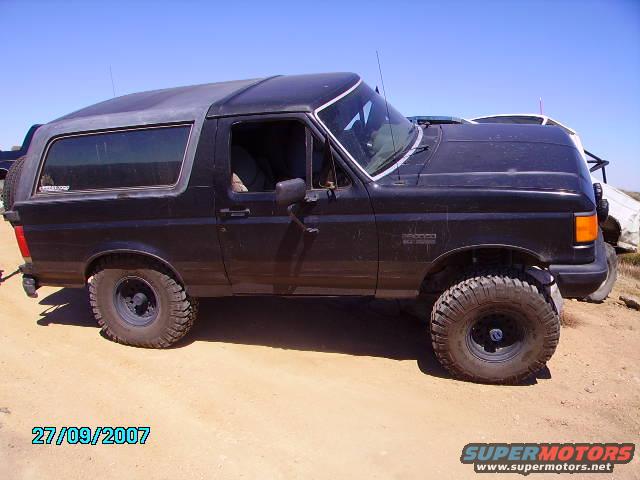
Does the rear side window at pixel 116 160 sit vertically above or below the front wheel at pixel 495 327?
above

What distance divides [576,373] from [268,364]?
7.83ft

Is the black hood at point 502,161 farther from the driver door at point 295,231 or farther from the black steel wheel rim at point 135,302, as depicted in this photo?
the black steel wheel rim at point 135,302

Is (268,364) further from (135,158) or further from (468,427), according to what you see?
(135,158)

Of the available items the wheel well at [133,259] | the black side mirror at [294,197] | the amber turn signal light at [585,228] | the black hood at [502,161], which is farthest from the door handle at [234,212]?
the amber turn signal light at [585,228]

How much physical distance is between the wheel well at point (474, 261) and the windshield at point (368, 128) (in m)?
0.83

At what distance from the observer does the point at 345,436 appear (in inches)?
126

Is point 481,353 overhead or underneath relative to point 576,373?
overhead

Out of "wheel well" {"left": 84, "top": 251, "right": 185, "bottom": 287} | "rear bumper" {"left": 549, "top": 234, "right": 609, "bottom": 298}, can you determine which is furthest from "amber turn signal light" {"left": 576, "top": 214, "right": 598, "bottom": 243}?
"wheel well" {"left": 84, "top": 251, "right": 185, "bottom": 287}

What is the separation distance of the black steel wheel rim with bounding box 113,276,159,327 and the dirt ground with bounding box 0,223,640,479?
0.96ft

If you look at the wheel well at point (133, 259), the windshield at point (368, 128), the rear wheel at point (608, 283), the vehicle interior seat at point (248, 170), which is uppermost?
the windshield at point (368, 128)

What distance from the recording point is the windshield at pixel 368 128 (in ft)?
12.5

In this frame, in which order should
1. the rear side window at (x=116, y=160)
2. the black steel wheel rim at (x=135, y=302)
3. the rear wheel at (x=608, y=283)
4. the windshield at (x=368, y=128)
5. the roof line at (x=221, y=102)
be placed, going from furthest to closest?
1. the rear wheel at (x=608, y=283)
2. the black steel wheel rim at (x=135, y=302)
3. the rear side window at (x=116, y=160)
4. the roof line at (x=221, y=102)
5. the windshield at (x=368, y=128)

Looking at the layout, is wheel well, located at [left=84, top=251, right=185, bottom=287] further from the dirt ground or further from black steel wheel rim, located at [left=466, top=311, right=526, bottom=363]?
black steel wheel rim, located at [left=466, top=311, right=526, bottom=363]

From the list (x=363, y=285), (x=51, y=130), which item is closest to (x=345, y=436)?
(x=363, y=285)
